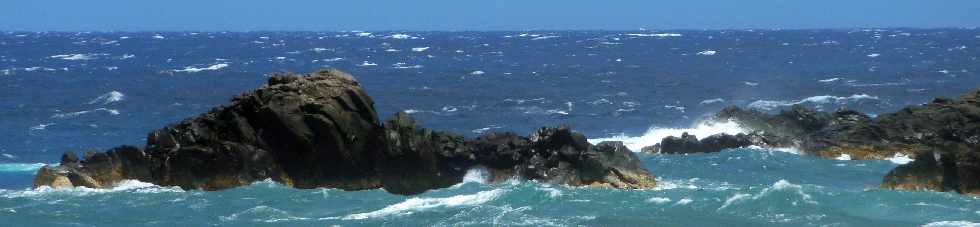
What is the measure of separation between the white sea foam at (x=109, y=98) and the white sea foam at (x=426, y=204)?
33967mm

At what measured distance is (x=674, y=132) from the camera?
43031 millimetres

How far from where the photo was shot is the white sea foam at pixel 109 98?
56.8 metres

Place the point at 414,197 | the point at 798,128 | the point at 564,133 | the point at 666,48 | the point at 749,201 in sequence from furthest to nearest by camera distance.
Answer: the point at 666,48 → the point at 798,128 → the point at 564,133 → the point at 414,197 → the point at 749,201

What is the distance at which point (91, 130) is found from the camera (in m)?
45.9

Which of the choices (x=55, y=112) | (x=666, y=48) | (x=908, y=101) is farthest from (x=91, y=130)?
(x=666, y=48)

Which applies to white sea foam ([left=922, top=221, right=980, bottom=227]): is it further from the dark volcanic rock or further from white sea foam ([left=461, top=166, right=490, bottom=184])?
the dark volcanic rock

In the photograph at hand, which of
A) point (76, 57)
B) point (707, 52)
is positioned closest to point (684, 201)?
point (76, 57)

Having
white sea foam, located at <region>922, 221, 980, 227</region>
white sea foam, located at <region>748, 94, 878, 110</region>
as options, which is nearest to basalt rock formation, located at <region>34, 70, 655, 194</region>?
white sea foam, located at <region>922, 221, 980, 227</region>

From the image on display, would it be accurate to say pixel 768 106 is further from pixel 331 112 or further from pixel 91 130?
pixel 331 112

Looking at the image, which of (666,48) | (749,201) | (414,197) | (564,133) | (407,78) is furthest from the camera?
(666,48)

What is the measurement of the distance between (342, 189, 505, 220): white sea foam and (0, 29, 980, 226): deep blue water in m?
0.06

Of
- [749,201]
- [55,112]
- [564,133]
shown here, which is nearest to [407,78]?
[55,112]

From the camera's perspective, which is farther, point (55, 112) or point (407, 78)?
point (407, 78)

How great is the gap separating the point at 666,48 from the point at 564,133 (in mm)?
97243
